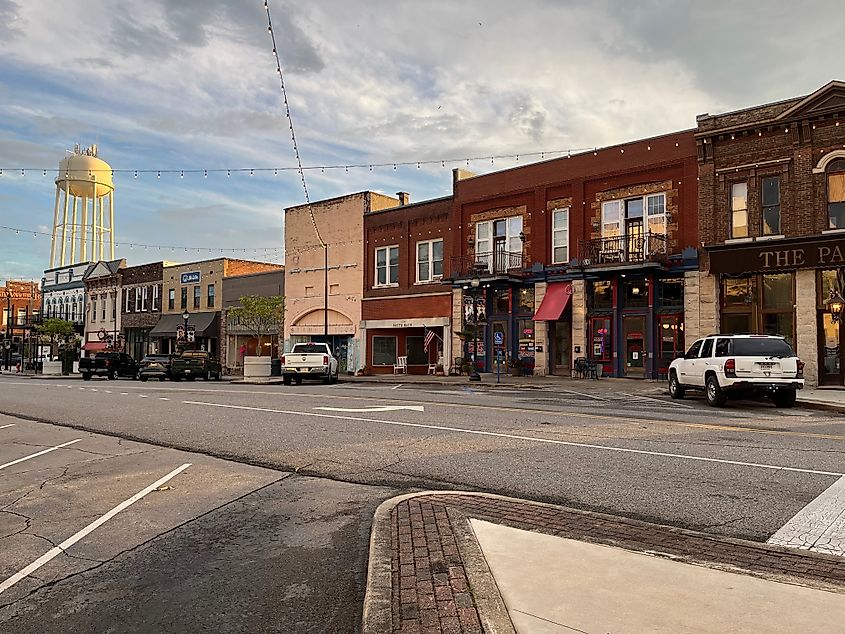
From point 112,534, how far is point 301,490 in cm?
204

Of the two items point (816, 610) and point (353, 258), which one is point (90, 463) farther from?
point (353, 258)

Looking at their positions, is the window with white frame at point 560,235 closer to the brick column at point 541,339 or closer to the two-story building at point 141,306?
the brick column at point 541,339

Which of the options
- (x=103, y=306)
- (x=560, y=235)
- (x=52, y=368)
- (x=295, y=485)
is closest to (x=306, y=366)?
(x=560, y=235)

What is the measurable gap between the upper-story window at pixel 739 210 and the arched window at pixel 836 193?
2.61 meters

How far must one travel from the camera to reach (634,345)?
1096 inches

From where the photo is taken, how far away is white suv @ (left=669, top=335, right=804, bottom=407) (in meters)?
16.8

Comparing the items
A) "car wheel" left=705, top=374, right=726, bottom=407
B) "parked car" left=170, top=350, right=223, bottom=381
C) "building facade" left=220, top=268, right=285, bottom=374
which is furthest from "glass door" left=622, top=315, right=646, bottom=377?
"building facade" left=220, top=268, right=285, bottom=374

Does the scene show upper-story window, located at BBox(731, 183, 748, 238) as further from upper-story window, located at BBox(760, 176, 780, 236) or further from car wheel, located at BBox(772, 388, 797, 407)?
car wheel, located at BBox(772, 388, 797, 407)

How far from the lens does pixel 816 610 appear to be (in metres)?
3.81

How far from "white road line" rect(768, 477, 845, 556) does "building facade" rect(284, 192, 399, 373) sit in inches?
1306

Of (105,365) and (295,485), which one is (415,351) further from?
(295,485)

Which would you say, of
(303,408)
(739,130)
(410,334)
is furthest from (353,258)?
(303,408)

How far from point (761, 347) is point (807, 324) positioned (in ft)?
26.5

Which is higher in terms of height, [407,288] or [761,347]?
[407,288]
